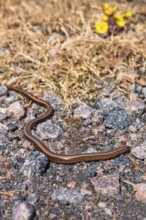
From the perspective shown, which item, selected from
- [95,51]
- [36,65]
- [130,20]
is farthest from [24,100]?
[130,20]

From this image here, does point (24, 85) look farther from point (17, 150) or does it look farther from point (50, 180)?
point (50, 180)

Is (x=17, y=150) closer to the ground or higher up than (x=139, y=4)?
closer to the ground

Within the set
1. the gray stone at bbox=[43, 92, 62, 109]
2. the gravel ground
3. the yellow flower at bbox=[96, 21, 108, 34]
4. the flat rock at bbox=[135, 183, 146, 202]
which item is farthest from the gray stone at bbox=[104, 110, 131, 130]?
the yellow flower at bbox=[96, 21, 108, 34]

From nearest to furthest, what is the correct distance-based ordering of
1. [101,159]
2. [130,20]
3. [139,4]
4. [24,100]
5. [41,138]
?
[101,159] → [41,138] → [24,100] → [130,20] → [139,4]

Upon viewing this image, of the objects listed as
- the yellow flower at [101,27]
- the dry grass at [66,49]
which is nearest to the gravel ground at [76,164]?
the dry grass at [66,49]

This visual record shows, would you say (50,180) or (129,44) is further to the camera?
(129,44)

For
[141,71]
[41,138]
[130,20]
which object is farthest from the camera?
[130,20]
